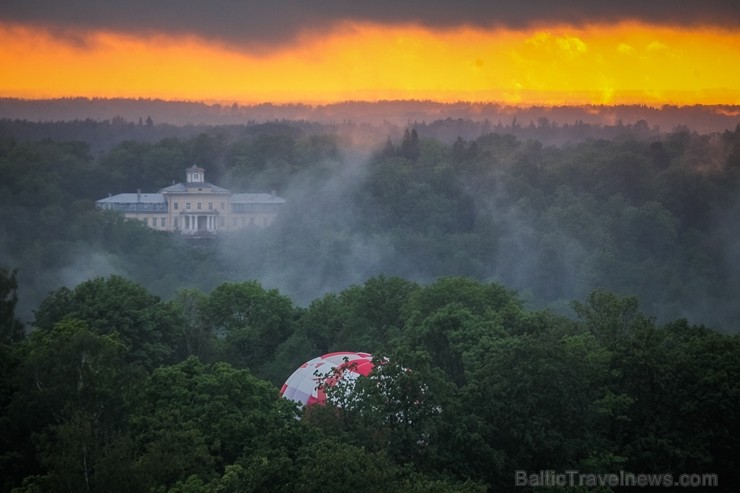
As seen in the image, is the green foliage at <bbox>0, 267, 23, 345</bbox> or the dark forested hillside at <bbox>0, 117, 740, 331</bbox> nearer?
the green foliage at <bbox>0, 267, 23, 345</bbox>

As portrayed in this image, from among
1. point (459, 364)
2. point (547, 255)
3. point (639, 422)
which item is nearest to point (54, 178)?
point (547, 255)

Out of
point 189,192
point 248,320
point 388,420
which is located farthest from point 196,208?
point 388,420

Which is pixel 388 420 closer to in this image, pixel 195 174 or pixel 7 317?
pixel 7 317

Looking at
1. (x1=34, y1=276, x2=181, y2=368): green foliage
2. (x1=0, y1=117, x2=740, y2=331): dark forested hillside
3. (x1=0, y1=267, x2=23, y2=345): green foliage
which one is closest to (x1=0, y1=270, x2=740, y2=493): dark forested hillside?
(x1=34, y1=276, x2=181, y2=368): green foliage

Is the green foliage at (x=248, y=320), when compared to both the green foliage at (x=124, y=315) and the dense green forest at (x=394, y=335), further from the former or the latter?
the green foliage at (x=124, y=315)

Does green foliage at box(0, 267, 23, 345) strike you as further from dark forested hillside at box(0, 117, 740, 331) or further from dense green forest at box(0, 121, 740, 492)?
dark forested hillside at box(0, 117, 740, 331)

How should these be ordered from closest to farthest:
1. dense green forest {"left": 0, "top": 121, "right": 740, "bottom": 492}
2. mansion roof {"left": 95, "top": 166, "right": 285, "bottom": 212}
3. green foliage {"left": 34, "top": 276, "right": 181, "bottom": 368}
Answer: dense green forest {"left": 0, "top": 121, "right": 740, "bottom": 492}
green foliage {"left": 34, "top": 276, "right": 181, "bottom": 368}
mansion roof {"left": 95, "top": 166, "right": 285, "bottom": 212}
